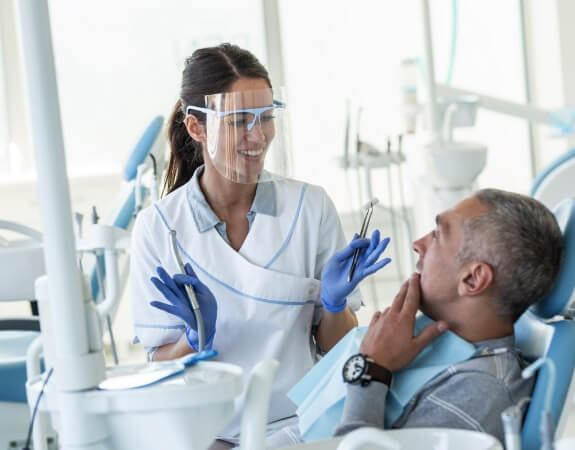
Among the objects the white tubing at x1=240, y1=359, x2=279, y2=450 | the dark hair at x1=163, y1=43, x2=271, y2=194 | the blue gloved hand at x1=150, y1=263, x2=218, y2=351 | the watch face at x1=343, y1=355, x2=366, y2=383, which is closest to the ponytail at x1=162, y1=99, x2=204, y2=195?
the dark hair at x1=163, y1=43, x2=271, y2=194

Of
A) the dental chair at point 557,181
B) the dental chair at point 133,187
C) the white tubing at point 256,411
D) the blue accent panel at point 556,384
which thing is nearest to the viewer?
the white tubing at point 256,411

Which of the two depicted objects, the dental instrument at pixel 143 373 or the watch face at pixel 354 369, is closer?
the dental instrument at pixel 143 373

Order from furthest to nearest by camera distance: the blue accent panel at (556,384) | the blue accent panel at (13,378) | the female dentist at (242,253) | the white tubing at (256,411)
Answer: the blue accent panel at (13,378), the female dentist at (242,253), the blue accent panel at (556,384), the white tubing at (256,411)

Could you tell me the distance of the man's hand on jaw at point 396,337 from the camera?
132 centimetres

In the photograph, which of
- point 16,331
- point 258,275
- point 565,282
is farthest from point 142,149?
point 565,282

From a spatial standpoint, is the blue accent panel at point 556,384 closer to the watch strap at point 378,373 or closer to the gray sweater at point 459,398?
the gray sweater at point 459,398

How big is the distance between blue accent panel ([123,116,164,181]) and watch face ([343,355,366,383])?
5.06 ft

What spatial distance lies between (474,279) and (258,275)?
463 mm

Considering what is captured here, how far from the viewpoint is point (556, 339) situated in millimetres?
1298

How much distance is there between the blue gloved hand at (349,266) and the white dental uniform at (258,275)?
0.38ft

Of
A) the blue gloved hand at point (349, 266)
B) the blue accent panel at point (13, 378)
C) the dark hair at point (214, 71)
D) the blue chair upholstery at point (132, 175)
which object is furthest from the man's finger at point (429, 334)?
the blue chair upholstery at point (132, 175)

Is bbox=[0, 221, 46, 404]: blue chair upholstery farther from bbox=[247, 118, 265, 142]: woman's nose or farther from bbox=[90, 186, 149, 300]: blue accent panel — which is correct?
bbox=[247, 118, 265, 142]: woman's nose

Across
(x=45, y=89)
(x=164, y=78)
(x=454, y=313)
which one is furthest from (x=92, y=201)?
(x=45, y=89)

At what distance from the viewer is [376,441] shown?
0.88m
